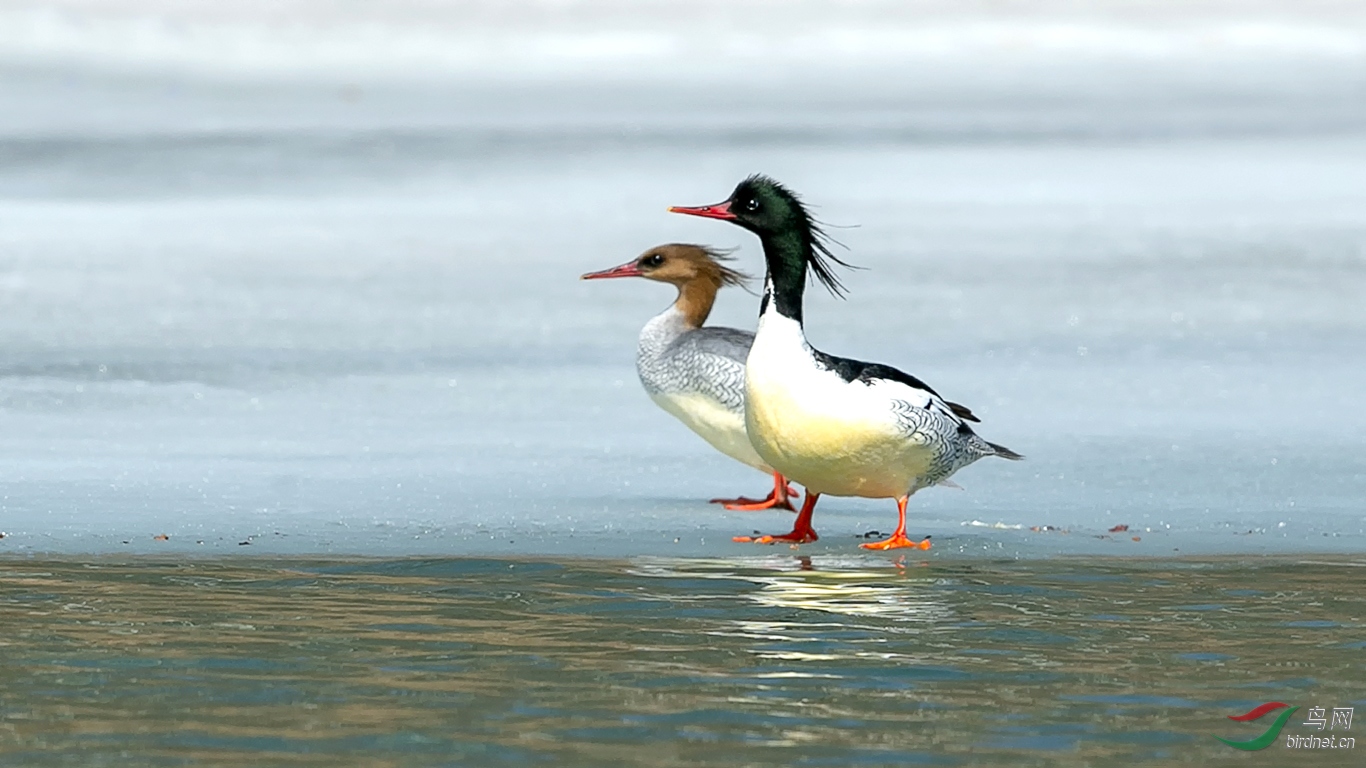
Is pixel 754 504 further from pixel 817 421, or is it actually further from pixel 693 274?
pixel 693 274

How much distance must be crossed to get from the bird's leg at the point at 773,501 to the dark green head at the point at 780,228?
107 centimetres

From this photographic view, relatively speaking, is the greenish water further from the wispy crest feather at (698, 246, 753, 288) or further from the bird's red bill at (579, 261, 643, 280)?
the bird's red bill at (579, 261, 643, 280)

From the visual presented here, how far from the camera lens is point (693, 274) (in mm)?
9656

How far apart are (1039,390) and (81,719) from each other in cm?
635

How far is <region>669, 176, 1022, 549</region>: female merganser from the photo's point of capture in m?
6.88

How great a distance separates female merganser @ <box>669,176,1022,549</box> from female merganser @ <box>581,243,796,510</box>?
97 cm

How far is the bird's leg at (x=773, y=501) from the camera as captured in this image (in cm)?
809

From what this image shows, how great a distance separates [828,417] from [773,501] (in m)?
1.41

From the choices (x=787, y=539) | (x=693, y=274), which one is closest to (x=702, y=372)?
(x=693, y=274)

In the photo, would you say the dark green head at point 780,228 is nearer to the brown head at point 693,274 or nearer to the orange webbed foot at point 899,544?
the orange webbed foot at point 899,544

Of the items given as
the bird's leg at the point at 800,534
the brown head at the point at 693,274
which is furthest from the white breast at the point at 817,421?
the brown head at the point at 693,274

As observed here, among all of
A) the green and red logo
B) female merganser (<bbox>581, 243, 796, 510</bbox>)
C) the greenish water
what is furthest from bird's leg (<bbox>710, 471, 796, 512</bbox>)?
the green and red logo

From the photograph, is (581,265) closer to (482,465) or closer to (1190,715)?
(482,465)

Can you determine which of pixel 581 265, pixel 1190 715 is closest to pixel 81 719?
pixel 1190 715
